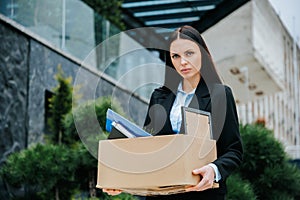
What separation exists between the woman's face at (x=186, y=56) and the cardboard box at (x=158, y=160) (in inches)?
8.9

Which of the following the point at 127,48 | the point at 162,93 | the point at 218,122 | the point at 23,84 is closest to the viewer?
the point at 218,122

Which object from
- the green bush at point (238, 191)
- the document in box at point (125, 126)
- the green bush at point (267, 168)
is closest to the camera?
the document in box at point (125, 126)

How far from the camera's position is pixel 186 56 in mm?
2303

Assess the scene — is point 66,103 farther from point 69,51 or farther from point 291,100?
point 291,100

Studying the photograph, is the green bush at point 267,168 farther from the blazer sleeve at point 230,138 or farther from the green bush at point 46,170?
the blazer sleeve at point 230,138

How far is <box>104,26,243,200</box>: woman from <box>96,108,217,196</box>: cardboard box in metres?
0.08

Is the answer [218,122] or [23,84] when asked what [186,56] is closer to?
[218,122]

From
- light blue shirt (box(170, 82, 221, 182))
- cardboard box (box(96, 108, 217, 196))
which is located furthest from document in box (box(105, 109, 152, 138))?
light blue shirt (box(170, 82, 221, 182))

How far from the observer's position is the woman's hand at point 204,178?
6.73 feet

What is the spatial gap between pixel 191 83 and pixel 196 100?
0.08 meters

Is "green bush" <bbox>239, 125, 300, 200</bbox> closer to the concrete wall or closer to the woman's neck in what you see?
the concrete wall

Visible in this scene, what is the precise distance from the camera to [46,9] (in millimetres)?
Result: 6891

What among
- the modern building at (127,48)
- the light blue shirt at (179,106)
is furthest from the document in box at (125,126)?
the modern building at (127,48)

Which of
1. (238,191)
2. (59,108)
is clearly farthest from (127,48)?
(238,191)
